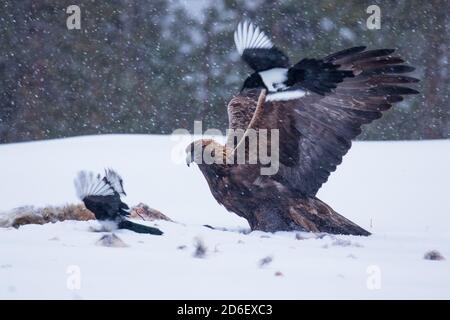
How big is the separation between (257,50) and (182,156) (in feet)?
6.17

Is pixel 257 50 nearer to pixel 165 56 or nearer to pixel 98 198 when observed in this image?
pixel 98 198

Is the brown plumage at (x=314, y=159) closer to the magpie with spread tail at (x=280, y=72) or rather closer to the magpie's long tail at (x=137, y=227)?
the magpie with spread tail at (x=280, y=72)

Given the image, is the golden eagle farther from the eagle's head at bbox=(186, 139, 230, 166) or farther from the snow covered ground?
the snow covered ground

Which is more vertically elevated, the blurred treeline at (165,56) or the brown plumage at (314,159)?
the blurred treeline at (165,56)

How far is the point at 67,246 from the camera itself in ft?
10.6

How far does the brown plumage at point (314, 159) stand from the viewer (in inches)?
159

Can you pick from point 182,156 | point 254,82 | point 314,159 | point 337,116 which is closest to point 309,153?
point 314,159

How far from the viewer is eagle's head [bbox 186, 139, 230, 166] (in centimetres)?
403

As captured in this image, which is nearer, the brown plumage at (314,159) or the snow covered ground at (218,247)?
the snow covered ground at (218,247)

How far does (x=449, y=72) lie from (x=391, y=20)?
1254 mm

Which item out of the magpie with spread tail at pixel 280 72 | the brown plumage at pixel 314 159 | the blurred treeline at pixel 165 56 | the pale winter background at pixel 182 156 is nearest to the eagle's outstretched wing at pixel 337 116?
the brown plumage at pixel 314 159

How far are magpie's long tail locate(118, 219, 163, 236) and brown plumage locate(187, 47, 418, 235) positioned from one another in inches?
20.8

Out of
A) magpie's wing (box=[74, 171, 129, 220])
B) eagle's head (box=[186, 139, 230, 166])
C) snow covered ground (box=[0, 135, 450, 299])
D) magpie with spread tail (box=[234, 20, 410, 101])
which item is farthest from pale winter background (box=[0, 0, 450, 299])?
magpie with spread tail (box=[234, 20, 410, 101])
